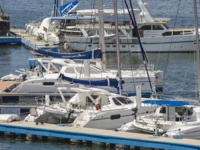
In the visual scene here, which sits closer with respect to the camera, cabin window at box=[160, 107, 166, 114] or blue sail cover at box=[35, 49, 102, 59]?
cabin window at box=[160, 107, 166, 114]

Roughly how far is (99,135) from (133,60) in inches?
1170

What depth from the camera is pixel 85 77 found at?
50938mm

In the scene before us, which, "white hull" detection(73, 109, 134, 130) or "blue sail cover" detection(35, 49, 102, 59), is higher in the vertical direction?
"blue sail cover" detection(35, 49, 102, 59)

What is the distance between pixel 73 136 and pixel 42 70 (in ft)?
58.5

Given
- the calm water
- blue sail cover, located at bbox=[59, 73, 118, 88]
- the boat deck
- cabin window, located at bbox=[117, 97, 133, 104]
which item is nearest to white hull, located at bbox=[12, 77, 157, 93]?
blue sail cover, located at bbox=[59, 73, 118, 88]

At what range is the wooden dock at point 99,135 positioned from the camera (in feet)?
123

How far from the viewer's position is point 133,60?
68375 mm

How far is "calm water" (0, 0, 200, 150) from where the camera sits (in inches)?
1593

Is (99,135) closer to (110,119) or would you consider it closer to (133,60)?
(110,119)

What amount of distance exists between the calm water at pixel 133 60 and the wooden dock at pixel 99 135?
49cm

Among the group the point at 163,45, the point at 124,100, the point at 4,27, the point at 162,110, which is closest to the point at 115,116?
the point at 124,100

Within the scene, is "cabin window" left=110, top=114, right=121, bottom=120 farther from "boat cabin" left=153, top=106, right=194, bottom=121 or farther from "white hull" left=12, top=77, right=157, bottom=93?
"white hull" left=12, top=77, right=157, bottom=93

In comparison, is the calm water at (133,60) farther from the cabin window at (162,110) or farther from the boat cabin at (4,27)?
the cabin window at (162,110)

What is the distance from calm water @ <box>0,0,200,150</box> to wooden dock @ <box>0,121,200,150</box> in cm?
49
